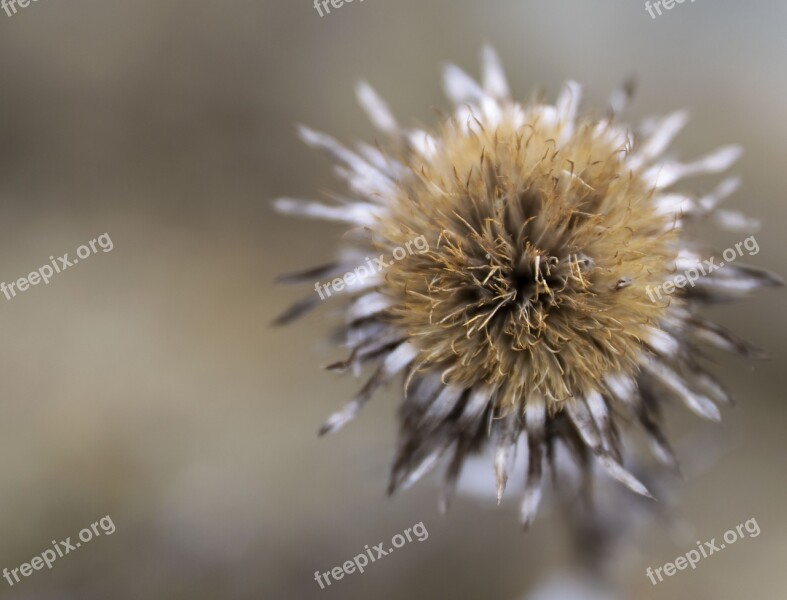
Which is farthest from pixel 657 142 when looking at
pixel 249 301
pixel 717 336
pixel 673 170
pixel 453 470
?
pixel 249 301

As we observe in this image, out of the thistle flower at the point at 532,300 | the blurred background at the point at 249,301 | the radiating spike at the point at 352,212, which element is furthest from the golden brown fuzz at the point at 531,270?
the blurred background at the point at 249,301

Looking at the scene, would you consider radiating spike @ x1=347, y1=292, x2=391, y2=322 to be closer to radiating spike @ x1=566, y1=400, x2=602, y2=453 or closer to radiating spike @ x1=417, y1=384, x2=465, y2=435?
radiating spike @ x1=417, y1=384, x2=465, y2=435

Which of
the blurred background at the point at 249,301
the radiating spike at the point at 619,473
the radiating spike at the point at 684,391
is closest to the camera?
the radiating spike at the point at 619,473

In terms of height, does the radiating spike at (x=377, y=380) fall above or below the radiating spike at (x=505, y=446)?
above

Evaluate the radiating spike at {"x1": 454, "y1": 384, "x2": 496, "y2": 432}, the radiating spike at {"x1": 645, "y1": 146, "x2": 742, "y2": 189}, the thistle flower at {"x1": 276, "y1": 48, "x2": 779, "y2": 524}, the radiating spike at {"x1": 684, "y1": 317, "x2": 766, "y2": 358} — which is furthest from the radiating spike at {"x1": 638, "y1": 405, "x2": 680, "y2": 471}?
the radiating spike at {"x1": 645, "y1": 146, "x2": 742, "y2": 189}

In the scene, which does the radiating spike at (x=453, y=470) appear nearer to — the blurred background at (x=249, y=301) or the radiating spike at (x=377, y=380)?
the radiating spike at (x=377, y=380)

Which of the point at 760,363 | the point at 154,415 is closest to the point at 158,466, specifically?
the point at 154,415

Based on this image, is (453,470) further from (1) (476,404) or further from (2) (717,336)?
(2) (717,336)

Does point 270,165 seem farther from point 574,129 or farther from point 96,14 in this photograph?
point 574,129
